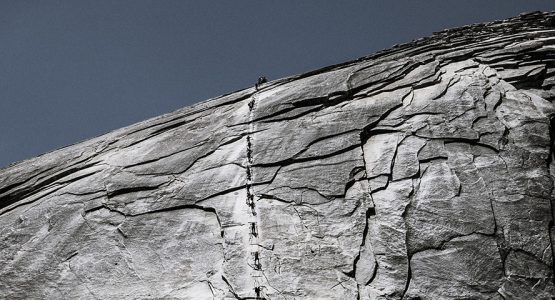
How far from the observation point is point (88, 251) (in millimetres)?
6520

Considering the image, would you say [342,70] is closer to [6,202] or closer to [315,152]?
[315,152]

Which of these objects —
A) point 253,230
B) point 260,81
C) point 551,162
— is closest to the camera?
point 551,162

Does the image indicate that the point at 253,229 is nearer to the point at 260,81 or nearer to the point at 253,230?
the point at 253,230

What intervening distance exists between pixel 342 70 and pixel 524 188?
3.13 meters

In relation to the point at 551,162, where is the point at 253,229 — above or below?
below

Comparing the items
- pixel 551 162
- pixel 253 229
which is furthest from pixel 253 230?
pixel 551 162

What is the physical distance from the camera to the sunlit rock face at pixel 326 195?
5.60m

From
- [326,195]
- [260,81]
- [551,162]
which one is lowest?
[326,195]

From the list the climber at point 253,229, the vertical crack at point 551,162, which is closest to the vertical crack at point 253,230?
the climber at point 253,229

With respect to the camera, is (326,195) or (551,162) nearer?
(551,162)

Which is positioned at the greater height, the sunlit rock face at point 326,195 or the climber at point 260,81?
the climber at point 260,81

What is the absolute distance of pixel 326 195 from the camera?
6305mm

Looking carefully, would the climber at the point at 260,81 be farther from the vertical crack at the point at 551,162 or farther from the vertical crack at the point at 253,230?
the vertical crack at the point at 551,162

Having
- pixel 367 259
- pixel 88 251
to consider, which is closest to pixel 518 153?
pixel 367 259
